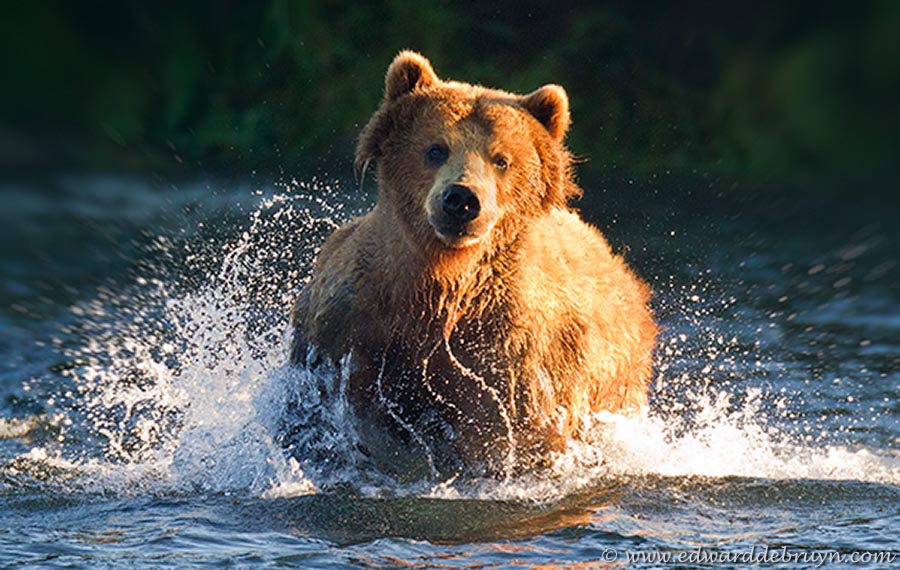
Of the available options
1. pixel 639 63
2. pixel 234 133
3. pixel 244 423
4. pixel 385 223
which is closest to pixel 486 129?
pixel 385 223

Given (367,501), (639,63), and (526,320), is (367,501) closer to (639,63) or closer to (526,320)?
(526,320)

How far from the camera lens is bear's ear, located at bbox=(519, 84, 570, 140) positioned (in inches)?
258

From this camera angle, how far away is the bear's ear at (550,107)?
6.55 meters

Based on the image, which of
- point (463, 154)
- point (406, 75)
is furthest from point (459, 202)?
point (406, 75)

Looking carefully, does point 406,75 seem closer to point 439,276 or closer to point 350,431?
point 439,276

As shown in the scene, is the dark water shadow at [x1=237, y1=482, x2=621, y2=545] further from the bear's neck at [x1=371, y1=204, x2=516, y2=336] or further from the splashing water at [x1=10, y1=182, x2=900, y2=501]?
the bear's neck at [x1=371, y1=204, x2=516, y2=336]

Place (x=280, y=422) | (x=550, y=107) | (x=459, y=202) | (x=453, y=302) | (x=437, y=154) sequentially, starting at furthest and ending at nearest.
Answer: (x=280, y=422) < (x=550, y=107) < (x=453, y=302) < (x=437, y=154) < (x=459, y=202)

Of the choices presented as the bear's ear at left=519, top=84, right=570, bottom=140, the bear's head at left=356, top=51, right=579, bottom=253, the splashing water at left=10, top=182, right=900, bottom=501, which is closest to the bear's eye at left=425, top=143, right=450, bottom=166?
the bear's head at left=356, top=51, right=579, bottom=253

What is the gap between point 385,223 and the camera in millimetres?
6410

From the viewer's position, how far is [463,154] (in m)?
6.16

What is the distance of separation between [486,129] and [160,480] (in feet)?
6.40

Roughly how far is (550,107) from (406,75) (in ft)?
2.04

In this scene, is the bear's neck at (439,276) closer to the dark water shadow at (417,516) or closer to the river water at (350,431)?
the river water at (350,431)

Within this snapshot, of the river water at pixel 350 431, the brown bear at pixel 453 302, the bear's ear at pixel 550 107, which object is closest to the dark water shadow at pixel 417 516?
the river water at pixel 350 431
